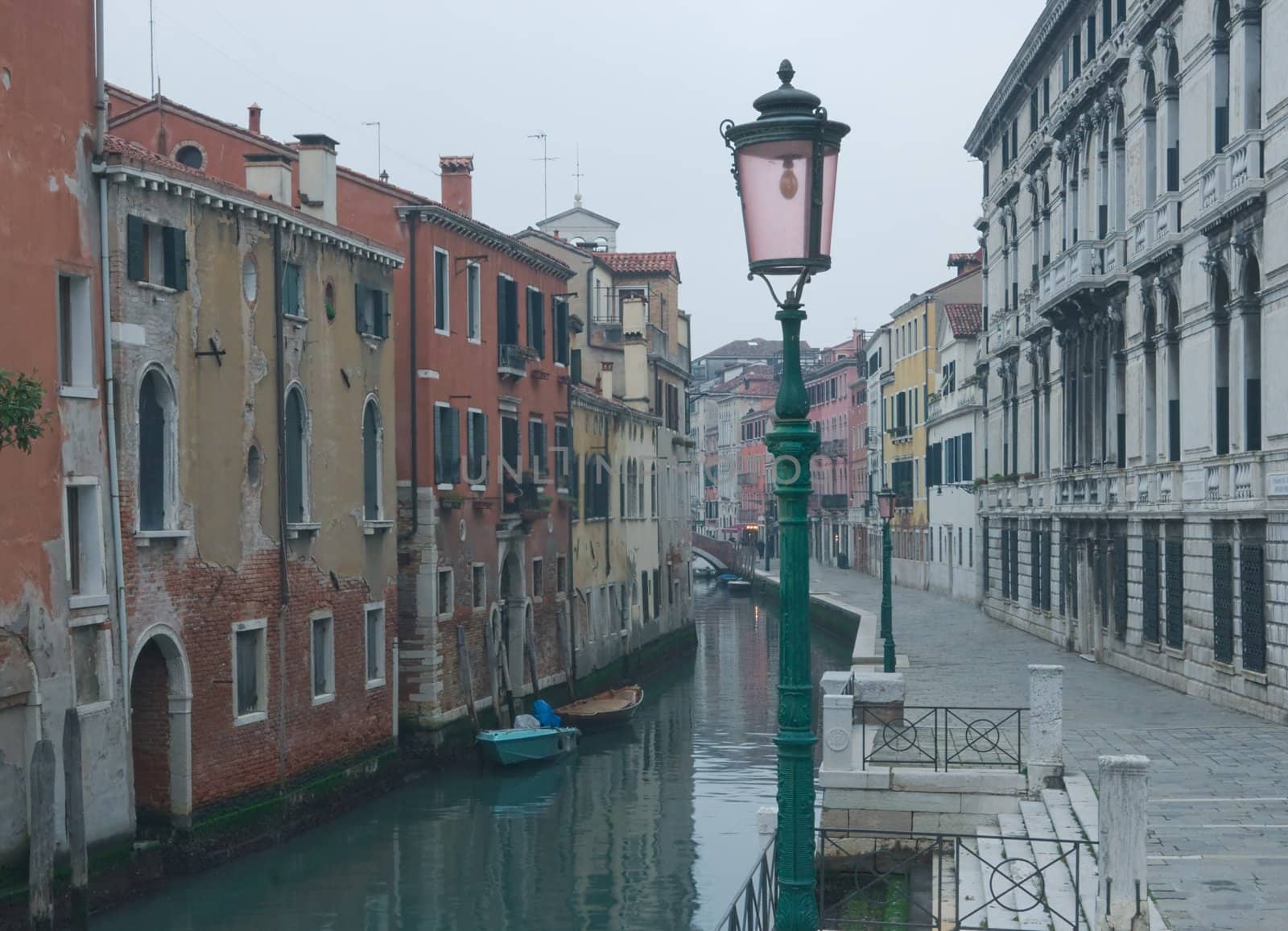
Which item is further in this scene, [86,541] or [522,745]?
[522,745]

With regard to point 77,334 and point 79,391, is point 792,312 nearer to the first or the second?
point 79,391

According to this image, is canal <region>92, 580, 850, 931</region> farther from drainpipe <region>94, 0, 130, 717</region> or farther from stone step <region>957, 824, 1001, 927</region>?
stone step <region>957, 824, 1001, 927</region>

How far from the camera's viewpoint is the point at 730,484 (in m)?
108

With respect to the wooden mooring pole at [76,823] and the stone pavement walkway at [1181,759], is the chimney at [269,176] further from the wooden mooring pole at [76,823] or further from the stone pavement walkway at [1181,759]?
the stone pavement walkway at [1181,759]

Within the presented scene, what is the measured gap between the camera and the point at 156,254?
17312 millimetres

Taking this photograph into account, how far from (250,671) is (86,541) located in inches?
146

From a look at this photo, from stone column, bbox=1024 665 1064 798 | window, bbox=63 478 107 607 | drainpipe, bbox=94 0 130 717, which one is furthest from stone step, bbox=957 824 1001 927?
window, bbox=63 478 107 607

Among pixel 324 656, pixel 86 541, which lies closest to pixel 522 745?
pixel 324 656

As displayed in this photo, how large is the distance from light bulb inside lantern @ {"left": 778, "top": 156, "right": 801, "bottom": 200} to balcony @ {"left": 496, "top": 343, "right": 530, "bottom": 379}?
22243mm

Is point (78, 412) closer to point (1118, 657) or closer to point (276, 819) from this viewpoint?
point (276, 819)

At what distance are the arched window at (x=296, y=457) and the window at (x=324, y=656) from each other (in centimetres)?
152

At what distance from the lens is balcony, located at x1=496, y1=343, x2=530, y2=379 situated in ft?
92.3

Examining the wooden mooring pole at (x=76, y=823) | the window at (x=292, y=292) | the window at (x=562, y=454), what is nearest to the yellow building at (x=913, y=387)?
the window at (x=562, y=454)

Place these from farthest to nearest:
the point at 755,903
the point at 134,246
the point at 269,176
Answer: the point at 269,176
the point at 134,246
the point at 755,903
